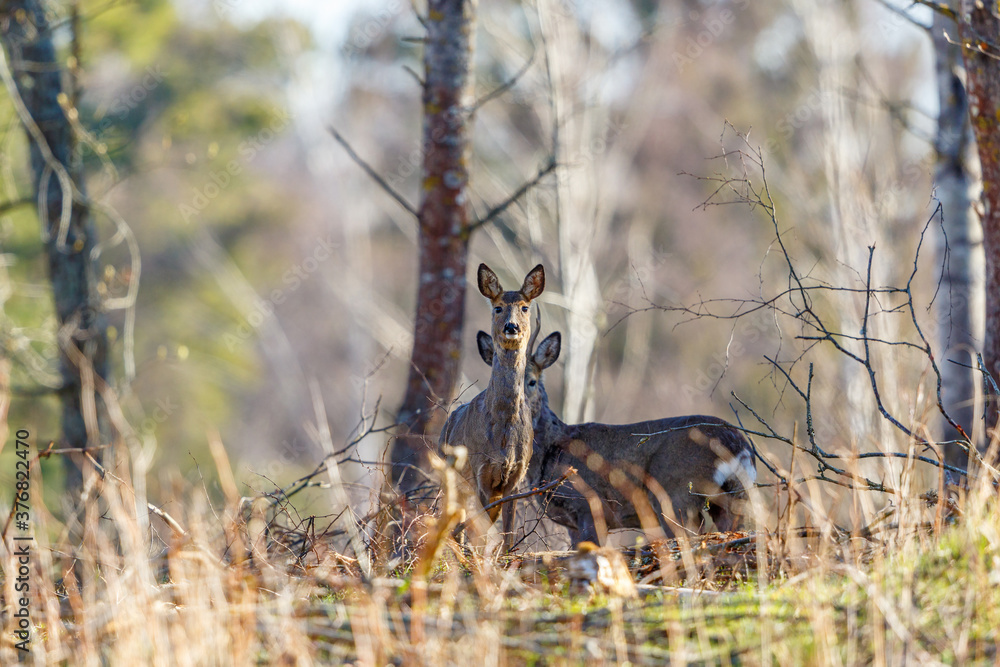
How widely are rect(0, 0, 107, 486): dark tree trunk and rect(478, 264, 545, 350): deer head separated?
488cm

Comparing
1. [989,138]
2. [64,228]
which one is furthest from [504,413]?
[64,228]

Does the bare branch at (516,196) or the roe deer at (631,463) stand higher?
the bare branch at (516,196)

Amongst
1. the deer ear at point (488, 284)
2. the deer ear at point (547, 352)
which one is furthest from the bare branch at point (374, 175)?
the deer ear at point (547, 352)

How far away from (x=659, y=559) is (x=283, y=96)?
24.6 m

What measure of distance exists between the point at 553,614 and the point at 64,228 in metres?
7.49

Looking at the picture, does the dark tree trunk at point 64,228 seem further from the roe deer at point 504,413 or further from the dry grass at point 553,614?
the dry grass at point 553,614

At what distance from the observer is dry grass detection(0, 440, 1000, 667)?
346cm

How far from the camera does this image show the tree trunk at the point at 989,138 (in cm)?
623

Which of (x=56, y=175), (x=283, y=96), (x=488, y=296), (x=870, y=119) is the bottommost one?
(x=488, y=296)

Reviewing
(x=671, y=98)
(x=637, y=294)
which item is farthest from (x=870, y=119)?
(x=671, y=98)

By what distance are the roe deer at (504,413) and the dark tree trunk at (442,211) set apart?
44.6 inches

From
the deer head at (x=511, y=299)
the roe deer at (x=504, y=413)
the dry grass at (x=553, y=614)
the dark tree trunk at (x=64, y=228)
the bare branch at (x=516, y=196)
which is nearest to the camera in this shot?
the dry grass at (x=553, y=614)

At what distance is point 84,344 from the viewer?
983cm

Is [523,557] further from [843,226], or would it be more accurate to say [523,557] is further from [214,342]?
[214,342]
